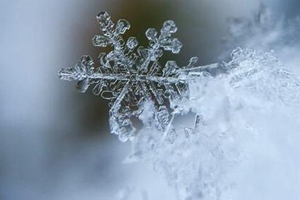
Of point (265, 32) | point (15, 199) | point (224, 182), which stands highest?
point (265, 32)

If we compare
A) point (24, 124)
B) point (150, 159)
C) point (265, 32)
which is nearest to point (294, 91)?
point (265, 32)

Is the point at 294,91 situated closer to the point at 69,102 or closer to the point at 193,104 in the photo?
the point at 193,104
